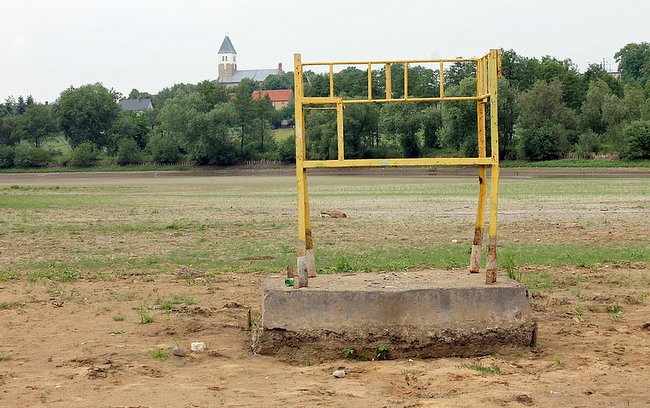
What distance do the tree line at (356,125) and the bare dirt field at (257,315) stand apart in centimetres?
1845

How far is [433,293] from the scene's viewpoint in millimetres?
9367

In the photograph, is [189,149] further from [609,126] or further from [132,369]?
[132,369]

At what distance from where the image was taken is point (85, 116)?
122m

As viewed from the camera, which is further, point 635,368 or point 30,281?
point 30,281

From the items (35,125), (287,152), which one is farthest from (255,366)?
(35,125)

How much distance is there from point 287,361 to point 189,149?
92355mm

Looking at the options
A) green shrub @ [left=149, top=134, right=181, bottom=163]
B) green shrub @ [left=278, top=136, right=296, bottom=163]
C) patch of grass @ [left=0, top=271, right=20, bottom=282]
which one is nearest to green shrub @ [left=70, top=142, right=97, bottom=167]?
green shrub @ [left=149, top=134, right=181, bottom=163]

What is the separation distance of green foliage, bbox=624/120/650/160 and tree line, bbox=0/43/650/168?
8 centimetres

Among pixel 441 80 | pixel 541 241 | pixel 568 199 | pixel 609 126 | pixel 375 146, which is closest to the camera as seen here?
pixel 441 80

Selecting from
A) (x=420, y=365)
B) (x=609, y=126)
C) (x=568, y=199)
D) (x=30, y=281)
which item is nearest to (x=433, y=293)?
(x=420, y=365)

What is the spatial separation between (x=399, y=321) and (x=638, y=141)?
6831 cm

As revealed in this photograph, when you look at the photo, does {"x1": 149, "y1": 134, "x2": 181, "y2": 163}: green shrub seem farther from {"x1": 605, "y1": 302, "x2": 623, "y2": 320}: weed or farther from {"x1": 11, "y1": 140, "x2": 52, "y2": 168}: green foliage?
{"x1": 605, "y1": 302, "x2": 623, "y2": 320}: weed

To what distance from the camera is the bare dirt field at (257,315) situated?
790 centimetres

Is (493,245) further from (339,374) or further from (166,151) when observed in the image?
(166,151)
